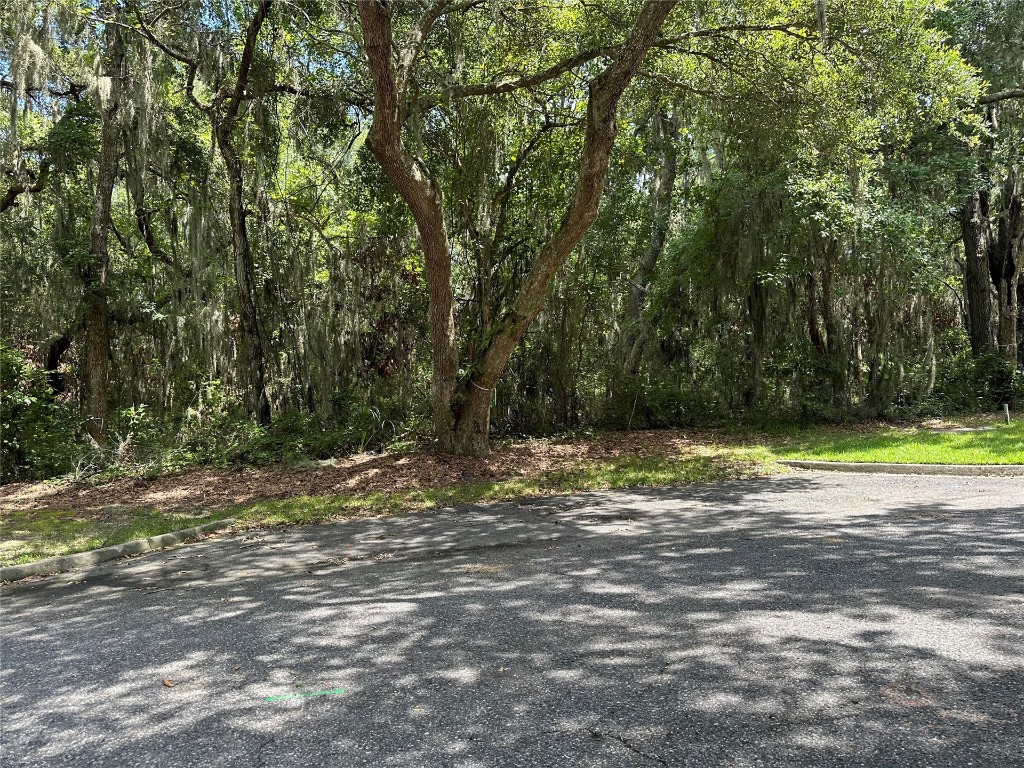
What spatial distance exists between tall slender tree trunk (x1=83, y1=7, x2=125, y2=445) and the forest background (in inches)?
2.2

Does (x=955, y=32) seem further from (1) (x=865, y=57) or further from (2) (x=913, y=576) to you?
(2) (x=913, y=576)

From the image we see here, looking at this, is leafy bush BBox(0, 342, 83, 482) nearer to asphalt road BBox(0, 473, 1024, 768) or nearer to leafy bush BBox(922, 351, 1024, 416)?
asphalt road BBox(0, 473, 1024, 768)

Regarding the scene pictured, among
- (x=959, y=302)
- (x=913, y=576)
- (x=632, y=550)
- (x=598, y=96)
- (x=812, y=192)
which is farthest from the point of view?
(x=959, y=302)

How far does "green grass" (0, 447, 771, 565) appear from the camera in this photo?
7996mm

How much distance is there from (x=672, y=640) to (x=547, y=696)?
921 mm

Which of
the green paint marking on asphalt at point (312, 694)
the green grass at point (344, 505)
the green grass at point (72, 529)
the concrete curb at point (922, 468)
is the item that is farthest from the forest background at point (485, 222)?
the green paint marking on asphalt at point (312, 694)

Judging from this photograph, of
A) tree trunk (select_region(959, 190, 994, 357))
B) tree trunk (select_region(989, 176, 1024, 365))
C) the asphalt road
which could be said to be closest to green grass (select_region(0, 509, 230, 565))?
the asphalt road

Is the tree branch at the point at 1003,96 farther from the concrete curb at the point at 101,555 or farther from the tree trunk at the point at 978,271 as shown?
the concrete curb at the point at 101,555

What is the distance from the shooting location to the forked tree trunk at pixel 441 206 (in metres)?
9.32

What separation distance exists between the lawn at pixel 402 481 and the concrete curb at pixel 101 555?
0.80 feet

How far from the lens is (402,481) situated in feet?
35.7

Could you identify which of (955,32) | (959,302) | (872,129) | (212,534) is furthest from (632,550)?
(959,302)

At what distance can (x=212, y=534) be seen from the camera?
843cm

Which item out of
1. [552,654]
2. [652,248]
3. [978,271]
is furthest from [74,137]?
[978,271]
